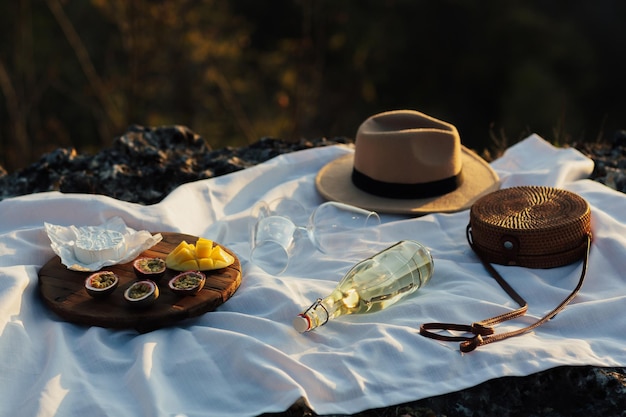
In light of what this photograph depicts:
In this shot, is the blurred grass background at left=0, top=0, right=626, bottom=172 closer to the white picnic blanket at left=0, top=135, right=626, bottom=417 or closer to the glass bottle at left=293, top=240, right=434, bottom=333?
the white picnic blanket at left=0, top=135, right=626, bottom=417

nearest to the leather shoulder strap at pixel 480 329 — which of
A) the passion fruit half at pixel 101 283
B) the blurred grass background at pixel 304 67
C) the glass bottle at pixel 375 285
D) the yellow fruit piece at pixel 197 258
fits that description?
the glass bottle at pixel 375 285

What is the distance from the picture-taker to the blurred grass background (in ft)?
33.0

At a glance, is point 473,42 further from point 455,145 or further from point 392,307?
point 392,307

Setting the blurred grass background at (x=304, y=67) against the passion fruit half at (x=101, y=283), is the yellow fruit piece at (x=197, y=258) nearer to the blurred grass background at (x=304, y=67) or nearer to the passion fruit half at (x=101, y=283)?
the passion fruit half at (x=101, y=283)

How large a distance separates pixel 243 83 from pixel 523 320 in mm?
9982

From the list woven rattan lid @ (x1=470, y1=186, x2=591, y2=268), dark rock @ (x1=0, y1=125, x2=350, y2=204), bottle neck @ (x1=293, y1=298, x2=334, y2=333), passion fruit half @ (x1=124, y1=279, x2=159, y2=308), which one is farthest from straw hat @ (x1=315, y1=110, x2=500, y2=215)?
passion fruit half @ (x1=124, y1=279, x2=159, y2=308)

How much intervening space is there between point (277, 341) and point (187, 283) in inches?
15.5

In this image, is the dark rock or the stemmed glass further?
the dark rock

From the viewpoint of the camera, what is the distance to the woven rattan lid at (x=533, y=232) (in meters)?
2.92

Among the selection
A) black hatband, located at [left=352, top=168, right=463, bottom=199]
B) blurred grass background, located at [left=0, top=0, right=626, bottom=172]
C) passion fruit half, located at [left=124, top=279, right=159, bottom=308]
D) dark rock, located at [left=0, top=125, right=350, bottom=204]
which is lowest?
blurred grass background, located at [left=0, top=0, right=626, bottom=172]

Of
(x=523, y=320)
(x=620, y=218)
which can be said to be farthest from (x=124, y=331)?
(x=620, y=218)

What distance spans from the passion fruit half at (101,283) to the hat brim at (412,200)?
1288mm

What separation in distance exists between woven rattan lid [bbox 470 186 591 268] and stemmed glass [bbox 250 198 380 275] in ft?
1.50

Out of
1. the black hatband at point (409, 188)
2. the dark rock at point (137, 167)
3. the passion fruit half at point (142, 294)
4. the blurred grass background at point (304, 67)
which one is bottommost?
the blurred grass background at point (304, 67)
